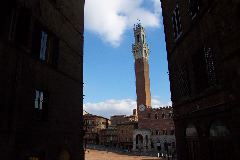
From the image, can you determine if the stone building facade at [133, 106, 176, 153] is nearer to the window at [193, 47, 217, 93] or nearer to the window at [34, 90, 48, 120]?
the window at [193, 47, 217, 93]

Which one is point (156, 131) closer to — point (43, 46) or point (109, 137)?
point (109, 137)

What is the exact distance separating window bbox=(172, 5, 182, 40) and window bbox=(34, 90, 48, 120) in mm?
8025

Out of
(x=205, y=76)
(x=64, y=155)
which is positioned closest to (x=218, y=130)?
(x=205, y=76)

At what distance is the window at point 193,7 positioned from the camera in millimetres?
11431

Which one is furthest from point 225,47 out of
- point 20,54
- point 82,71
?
point 82,71

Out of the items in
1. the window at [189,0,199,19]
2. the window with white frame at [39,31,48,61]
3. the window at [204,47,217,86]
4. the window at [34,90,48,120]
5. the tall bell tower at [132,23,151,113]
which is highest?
the tall bell tower at [132,23,151,113]

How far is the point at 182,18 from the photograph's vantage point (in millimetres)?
13297

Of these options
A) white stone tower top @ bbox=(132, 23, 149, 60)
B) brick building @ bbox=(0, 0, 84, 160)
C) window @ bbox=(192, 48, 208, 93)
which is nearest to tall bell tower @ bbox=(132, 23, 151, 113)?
white stone tower top @ bbox=(132, 23, 149, 60)

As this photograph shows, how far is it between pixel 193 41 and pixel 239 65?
4.59 metres

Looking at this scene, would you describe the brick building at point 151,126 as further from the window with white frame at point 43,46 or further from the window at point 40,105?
the window with white frame at point 43,46

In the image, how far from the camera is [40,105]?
1184 cm

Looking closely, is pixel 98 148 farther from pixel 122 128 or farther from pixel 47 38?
pixel 47 38

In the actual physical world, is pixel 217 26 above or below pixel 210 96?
above

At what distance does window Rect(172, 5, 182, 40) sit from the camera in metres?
14.1
